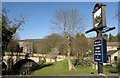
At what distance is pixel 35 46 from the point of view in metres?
84.5

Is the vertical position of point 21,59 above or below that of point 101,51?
below

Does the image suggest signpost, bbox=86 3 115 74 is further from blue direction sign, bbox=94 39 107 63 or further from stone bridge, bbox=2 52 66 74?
stone bridge, bbox=2 52 66 74

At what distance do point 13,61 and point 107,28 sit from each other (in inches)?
2109

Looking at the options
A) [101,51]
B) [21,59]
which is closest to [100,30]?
[101,51]

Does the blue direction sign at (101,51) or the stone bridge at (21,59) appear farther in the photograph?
the stone bridge at (21,59)

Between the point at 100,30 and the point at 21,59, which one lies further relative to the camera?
the point at 21,59

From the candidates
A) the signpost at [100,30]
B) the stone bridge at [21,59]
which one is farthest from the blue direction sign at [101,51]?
the stone bridge at [21,59]

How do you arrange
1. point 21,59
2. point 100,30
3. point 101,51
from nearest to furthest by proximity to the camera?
point 101,51 → point 100,30 → point 21,59

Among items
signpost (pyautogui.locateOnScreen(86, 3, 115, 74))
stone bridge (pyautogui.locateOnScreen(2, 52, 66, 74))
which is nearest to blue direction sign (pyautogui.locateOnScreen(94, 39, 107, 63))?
signpost (pyautogui.locateOnScreen(86, 3, 115, 74))

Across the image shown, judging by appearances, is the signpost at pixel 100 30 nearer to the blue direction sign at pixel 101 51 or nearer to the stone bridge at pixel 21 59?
the blue direction sign at pixel 101 51

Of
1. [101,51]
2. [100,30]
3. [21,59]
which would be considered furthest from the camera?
[21,59]

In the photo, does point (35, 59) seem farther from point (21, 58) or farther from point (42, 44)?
point (42, 44)

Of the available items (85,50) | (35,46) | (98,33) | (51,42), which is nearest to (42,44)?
(51,42)

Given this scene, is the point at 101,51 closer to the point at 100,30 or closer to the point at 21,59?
the point at 100,30
